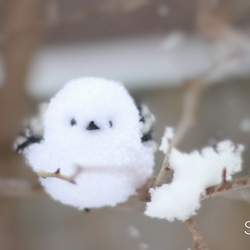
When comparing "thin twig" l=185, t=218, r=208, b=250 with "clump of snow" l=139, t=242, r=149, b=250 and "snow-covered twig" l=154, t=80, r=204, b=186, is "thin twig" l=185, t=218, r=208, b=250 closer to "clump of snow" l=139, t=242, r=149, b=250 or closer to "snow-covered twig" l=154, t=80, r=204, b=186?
"snow-covered twig" l=154, t=80, r=204, b=186

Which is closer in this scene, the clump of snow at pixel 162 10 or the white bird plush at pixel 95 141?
the white bird plush at pixel 95 141

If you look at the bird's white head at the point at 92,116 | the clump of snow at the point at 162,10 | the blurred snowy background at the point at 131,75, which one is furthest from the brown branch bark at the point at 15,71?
the bird's white head at the point at 92,116

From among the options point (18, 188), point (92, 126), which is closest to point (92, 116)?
point (92, 126)

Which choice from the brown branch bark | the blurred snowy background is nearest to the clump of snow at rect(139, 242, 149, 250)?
the blurred snowy background

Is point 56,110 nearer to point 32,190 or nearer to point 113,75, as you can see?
point 32,190

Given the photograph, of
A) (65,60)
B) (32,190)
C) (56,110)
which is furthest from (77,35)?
(56,110)

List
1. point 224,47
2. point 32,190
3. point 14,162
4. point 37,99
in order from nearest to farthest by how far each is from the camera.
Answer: point 32,190
point 224,47
point 14,162
point 37,99

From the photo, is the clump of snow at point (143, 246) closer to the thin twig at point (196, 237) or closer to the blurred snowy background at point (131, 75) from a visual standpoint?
the blurred snowy background at point (131, 75)
